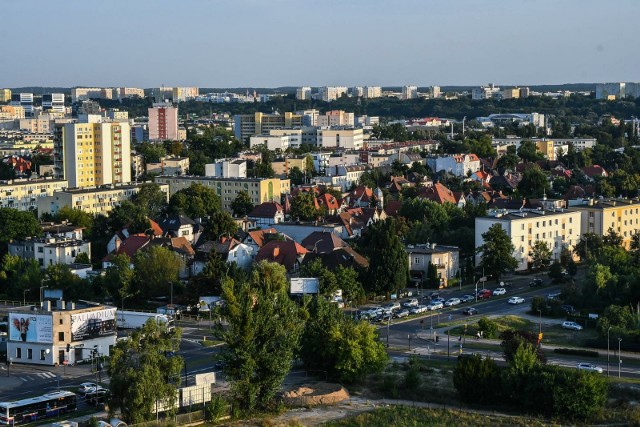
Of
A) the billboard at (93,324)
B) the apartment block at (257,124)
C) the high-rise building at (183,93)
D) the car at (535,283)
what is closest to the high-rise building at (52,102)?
the high-rise building at (183,93)

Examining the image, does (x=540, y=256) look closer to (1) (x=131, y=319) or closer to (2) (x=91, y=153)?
(1) (x=131, y=319)

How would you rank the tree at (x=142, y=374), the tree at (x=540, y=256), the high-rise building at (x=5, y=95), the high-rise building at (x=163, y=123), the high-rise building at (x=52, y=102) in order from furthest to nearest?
the high-rise building at (x=5, y=95) → the high-rise building at (x=52, y=102) → the high-rise building at (x=163, y=123) → the tree at (x=540, y=256) → the tree at (x=142, y=374)

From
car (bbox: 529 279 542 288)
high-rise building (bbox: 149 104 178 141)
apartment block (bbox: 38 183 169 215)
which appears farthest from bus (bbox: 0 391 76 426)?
high-rise building (bbox: 149 104 178 141)

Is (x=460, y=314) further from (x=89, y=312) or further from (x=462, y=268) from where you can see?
(x=89, y=312)

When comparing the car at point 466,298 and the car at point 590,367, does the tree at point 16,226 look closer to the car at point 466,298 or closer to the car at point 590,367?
the car at point 466,298

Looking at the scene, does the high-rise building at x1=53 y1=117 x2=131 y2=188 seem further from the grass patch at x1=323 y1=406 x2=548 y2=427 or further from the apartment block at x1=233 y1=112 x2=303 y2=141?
the apartment block at x1=233 y1=112 x2=303 y2=141
